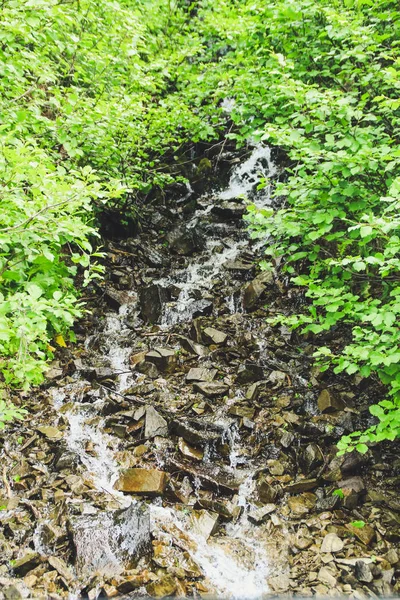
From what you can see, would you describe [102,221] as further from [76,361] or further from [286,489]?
[286,489]

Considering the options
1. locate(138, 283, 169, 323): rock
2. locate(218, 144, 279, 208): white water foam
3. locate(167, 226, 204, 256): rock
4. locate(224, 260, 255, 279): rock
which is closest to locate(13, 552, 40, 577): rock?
locate(138, 283, 169, 323): rock

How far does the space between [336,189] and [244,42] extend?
231 inches

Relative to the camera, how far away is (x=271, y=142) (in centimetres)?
634

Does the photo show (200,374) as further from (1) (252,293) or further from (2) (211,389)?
(1) (252,293)

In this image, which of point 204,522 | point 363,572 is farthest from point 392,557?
point 204,522

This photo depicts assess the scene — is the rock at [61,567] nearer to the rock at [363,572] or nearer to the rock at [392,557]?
the rock at [363,572]

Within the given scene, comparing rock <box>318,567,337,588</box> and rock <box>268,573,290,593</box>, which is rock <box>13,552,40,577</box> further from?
rock <box>318,567,337,588</box>

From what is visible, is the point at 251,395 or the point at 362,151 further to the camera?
the point at 251,395

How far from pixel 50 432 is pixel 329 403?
456 cm

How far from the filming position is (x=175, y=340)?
9.09 metres

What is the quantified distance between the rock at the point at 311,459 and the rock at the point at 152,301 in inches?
203

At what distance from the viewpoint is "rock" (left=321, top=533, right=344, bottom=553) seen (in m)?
4.65

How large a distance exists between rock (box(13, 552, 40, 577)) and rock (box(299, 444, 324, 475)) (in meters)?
3.73

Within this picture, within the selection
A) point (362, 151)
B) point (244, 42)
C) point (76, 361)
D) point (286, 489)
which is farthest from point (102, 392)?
point (244, 42)
